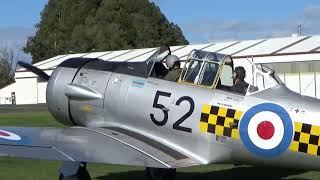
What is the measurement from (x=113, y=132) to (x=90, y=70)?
1.49 meters

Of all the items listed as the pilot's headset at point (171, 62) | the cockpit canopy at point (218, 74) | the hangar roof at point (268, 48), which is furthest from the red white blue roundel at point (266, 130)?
the hangar roof at point (268, 48)

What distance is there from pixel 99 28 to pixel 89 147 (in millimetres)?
70114

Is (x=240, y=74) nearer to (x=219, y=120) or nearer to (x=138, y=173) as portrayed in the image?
(x=219, y=120)

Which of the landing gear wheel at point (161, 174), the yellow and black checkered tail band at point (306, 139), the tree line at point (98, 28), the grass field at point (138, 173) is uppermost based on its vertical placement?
the tree line at point (98, 28)

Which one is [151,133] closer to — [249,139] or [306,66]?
[249,139]

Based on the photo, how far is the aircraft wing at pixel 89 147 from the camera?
23.7 ft

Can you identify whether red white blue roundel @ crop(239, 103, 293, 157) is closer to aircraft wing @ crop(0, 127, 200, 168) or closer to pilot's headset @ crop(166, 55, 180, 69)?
aircraft wing @ crop(0, 127, 200, 168)

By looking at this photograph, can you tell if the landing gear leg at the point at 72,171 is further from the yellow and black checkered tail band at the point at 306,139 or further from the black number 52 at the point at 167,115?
the yellow and black checkered tail band at the point at 306,139

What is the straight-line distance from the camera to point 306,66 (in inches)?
1652

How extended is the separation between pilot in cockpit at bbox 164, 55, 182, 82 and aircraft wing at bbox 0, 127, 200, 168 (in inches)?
37.9

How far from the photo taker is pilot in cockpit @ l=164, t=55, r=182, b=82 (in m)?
8.39

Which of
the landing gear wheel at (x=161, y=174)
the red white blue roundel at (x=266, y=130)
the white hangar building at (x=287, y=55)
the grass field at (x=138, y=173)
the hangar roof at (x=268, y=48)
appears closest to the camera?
the red white blue roundel at (x=266, y=130)

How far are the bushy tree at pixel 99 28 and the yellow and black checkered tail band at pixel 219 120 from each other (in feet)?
220

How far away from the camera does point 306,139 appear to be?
708cm
